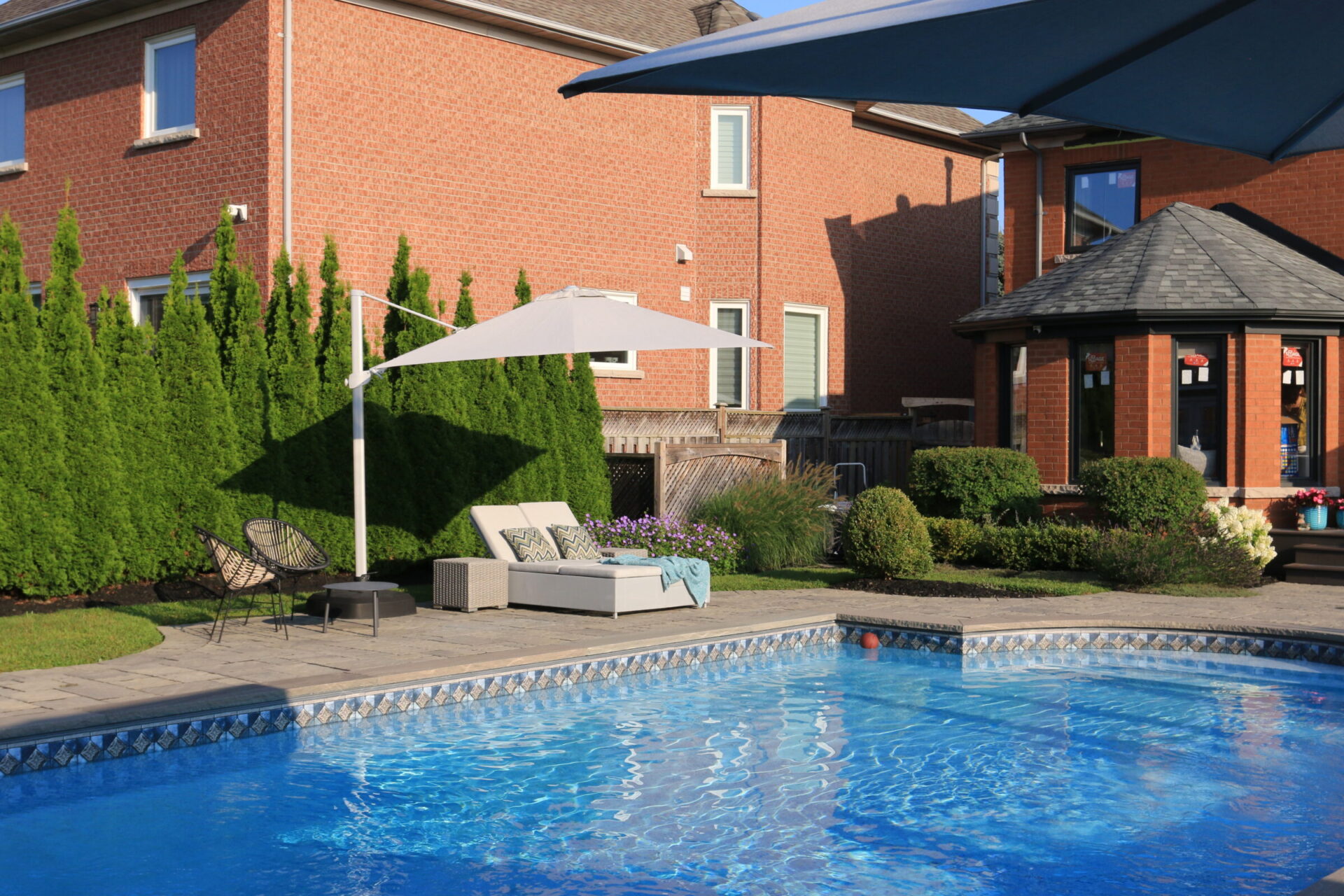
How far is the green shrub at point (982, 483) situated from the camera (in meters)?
16.6

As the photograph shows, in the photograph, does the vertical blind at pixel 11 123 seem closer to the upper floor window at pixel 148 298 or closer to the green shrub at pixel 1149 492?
the upper floor window at pixel 148 298

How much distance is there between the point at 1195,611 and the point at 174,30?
1365cm

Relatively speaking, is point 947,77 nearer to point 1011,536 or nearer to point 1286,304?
point 1011,536

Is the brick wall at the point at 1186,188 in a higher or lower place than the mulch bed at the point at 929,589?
higher

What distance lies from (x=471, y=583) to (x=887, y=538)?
15.2ft

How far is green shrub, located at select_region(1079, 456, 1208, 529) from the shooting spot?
15.1 metres

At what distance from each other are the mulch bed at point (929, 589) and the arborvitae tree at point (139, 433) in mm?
6944

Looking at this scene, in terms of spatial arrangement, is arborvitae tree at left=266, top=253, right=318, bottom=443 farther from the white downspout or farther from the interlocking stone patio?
the interlocking stone patio

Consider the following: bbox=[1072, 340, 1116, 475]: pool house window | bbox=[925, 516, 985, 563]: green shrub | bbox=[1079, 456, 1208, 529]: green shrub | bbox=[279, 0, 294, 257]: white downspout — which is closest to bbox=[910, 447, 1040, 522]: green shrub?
bbox=[925, 516, 985, 563]: green shrub

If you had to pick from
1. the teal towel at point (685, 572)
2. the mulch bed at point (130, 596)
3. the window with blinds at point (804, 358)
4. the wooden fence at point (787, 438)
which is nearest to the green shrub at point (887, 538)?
the teal towel at point (685, 572)

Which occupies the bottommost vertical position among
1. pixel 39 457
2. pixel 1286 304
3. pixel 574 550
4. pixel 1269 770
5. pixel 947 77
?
pixel 1269 770

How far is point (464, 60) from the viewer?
17.0 meters

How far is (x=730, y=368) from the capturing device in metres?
20.2

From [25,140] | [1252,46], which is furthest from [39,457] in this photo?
[1252,46]
